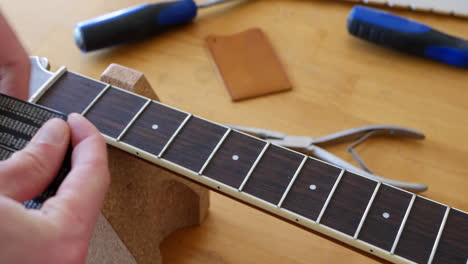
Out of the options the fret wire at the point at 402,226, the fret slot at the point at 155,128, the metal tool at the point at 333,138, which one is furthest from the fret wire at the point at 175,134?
the fret wire at the point at 402,226

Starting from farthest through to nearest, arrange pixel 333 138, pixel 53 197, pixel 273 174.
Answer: pixel 333 138, pixel 273 174, pixel 53 197

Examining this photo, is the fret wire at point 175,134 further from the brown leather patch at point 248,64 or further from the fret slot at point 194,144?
the brown leather patch at point 248,64

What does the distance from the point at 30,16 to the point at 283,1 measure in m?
0.37

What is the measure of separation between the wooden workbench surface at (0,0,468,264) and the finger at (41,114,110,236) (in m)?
0.23

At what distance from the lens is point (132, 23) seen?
2.17 feet

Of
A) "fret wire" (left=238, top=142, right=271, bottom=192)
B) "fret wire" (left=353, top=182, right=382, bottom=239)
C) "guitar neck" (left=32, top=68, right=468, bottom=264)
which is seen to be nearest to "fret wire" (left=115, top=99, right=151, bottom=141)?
"guitar neck" (left=32, top=68, right=468, bottom=264)

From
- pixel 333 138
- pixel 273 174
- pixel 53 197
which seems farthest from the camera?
pixel 333 138

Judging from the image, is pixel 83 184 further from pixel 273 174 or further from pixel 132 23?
pixel 132 23

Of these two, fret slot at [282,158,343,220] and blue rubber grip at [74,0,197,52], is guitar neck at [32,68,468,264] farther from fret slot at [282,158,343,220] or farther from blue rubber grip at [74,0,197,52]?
blue rubber grip at [74,0,197,52]

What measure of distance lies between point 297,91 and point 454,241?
0.29 m

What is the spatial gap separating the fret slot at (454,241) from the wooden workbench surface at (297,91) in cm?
15

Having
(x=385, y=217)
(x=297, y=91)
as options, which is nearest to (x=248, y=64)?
(x=297, y=91)

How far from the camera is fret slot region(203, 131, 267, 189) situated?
1.42 ft

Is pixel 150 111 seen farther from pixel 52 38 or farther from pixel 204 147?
pixel 52 38
